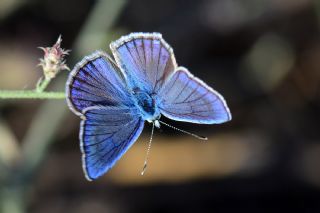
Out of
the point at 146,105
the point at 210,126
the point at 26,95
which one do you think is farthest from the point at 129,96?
the point at 210,126

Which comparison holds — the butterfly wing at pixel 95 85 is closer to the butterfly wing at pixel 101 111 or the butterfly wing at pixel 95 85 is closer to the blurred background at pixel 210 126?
the butterfly wing at pixel 101 111

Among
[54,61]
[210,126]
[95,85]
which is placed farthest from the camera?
[210,126]

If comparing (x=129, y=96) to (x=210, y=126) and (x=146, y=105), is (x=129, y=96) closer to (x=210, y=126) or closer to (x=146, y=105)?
(x=146, y=105)

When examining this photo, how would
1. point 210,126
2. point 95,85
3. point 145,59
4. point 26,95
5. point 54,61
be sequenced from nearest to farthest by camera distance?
point 26,95
point 54,61
point 95,85
point 145,59
point 210,126

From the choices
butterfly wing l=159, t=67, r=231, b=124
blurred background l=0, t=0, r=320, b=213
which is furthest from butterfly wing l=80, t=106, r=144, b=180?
blurred background l=0, t=0, r=320, b=213

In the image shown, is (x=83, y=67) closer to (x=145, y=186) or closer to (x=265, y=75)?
(x=145, y=186)

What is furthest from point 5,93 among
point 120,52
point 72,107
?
point 120,52
